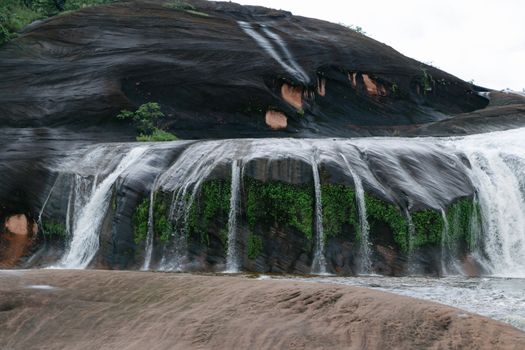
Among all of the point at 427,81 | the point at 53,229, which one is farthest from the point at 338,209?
the point at 427,81

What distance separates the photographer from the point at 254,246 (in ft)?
43.9

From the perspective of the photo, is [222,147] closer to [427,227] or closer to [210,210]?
[210,210]

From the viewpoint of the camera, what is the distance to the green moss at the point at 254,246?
43.6ft

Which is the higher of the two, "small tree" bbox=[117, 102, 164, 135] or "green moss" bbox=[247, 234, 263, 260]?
"small tree" bbox=[117, 102, 164, 135]

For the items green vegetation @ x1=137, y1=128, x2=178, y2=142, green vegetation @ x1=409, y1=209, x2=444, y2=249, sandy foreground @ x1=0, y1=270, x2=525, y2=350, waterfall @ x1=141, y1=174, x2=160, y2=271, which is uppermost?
green vegetation @ x1=137, y1=128, x2=178, y2=142

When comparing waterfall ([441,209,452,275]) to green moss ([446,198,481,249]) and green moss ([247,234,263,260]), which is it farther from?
green moss ([247,234,263,260])

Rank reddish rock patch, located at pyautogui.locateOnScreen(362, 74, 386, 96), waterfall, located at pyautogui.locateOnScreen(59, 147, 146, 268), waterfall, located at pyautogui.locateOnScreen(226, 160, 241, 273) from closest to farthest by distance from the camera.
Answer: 1. waterfall, located at pyautogui.locateOnScreen(226, 160, 241, 273)
2. waterfall, located at pyautogui.locateOnScreen(59, 147, 146, 268)
3. reddish rock patch, located at pyautogui.locateOnScreen(362, 74, 386, 96)

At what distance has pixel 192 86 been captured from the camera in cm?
2209

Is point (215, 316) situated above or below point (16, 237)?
above

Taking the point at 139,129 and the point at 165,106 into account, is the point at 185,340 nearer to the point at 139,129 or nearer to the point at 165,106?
the point at 139,129

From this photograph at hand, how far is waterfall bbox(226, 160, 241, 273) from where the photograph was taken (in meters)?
13.2

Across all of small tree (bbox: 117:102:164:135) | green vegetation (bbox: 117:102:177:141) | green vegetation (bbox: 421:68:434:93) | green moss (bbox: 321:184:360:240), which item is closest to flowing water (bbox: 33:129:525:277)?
green moss (bbox: 321:184:360:240)

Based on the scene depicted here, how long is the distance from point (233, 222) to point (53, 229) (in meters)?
4.58

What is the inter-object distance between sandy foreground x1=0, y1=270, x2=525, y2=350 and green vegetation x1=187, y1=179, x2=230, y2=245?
334 inches
